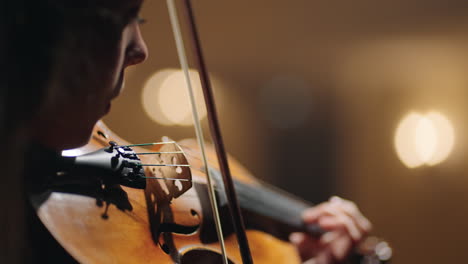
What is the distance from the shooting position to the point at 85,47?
28 centimetres

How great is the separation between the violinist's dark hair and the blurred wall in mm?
1625

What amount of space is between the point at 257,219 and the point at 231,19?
1514 mm

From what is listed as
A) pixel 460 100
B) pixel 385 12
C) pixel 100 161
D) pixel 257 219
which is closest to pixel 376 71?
pixel 385 12

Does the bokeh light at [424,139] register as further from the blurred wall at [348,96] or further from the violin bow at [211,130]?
the violin bow at [211,130]

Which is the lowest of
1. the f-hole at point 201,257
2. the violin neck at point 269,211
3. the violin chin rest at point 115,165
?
the violin neck at point 269,211

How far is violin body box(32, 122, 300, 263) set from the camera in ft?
1.14

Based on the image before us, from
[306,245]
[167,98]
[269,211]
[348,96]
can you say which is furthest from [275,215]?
[348,96]

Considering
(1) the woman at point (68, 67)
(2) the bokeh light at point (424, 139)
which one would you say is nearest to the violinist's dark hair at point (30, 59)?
(1) the woman at point (68, 67)

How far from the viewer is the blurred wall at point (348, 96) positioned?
1.98 meters

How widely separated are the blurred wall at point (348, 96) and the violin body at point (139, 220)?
1.44 meters

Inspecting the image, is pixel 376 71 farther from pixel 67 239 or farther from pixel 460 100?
pixel 67 239

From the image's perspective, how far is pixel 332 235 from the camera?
0.80m

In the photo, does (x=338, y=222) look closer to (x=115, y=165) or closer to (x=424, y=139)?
(x=115, y=165)

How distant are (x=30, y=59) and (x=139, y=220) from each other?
0.66ft
